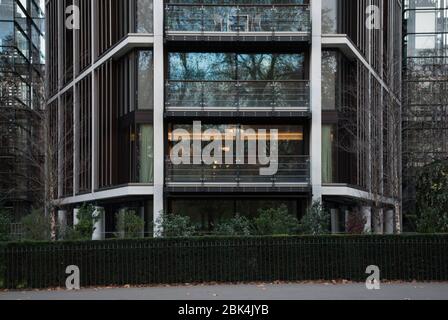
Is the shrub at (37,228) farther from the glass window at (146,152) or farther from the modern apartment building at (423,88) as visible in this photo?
the modern apartment building at (423,88)

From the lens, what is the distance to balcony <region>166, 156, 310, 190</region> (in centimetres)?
3108

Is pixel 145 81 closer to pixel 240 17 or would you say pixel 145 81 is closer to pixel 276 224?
pixel 240 17

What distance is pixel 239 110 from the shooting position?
31297mm

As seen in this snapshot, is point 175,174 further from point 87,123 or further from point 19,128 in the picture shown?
point 19,128

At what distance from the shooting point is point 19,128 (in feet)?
165

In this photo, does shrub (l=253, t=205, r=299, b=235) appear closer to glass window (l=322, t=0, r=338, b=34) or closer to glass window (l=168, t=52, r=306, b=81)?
glass window (l=168, t=52, r=306, b=81)

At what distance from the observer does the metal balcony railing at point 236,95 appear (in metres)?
31.5

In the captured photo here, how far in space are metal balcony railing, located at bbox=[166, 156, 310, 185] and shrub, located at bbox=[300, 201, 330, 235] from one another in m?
3.72

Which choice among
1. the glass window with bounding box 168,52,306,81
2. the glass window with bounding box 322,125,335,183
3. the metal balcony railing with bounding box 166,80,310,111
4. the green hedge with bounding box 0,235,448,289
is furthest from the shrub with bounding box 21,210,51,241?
the glass window with bounding box 322,125,335,183

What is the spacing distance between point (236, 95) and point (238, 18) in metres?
3.15

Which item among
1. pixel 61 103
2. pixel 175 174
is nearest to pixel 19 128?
pixel 61 103

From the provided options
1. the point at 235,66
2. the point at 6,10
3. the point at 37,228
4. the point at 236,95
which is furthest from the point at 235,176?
the point at 6,10

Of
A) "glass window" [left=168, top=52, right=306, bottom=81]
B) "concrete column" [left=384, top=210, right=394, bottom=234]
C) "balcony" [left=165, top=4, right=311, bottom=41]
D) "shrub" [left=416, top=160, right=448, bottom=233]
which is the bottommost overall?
"concrete column" [left=384, top=210, right=394, bottom=234]

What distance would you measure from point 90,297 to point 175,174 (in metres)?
13.3
